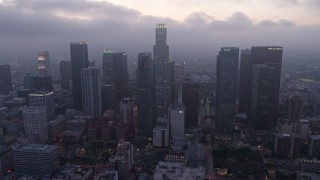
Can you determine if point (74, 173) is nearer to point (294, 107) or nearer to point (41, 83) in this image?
point (294, 107)

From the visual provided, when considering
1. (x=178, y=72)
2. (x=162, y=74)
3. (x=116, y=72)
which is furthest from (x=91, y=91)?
(x=178, y=72)

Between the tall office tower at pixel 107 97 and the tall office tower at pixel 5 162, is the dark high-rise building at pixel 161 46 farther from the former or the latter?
the tall office tower at pixel 5 162

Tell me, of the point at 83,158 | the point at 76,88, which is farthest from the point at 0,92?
the point at 83,158

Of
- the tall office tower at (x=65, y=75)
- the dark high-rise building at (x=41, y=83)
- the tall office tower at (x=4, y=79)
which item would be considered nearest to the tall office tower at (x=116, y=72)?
the dark high-rise building at (x=41, y=83)

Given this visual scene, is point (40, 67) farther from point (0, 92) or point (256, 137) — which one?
point (256, 137)

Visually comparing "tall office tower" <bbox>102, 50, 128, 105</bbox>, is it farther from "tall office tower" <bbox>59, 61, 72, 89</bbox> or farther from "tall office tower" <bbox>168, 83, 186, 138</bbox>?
"tall office tower" <bbox>168, 83, 186, 138</bbox>

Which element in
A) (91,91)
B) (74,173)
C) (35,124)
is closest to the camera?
(74,173)
